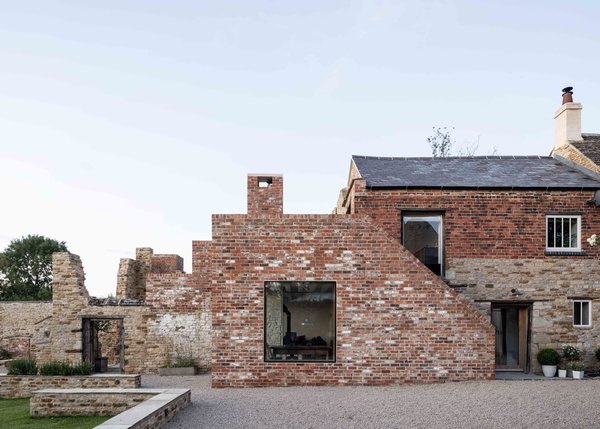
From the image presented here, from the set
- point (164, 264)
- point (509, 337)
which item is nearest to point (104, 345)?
point (164, 264)

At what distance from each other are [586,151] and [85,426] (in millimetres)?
16616

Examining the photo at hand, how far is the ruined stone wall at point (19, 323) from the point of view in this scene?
23.0 metres

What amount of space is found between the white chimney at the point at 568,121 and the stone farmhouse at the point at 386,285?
6.3 inches

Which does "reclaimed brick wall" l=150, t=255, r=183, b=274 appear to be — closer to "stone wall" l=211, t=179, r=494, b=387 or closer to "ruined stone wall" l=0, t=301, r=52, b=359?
"ruined stone wall" l=0, t=301, r=52, b=359

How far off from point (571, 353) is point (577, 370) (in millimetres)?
556

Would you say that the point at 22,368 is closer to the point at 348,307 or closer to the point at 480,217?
the point at 348,307

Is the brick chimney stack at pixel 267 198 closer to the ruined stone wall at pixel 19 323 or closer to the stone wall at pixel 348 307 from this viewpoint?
the stone wall at pixel 348 307

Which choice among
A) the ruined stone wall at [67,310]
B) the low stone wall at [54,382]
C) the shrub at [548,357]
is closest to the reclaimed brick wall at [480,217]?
the shrub at [548,357]

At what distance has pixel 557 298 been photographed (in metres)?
14.4

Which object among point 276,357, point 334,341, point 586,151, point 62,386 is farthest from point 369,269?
point 586,151

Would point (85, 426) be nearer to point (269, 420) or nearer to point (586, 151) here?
point (269, 420)

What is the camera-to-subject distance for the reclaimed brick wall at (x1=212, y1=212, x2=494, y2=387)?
41.1ft

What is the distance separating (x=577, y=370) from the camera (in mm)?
13547

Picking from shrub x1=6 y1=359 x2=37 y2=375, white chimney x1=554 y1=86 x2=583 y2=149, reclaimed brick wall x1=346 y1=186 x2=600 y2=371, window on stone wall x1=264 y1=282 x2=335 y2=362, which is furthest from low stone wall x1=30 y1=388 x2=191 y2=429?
white chimney x1=554 y1=86 x2=583 y2=149
